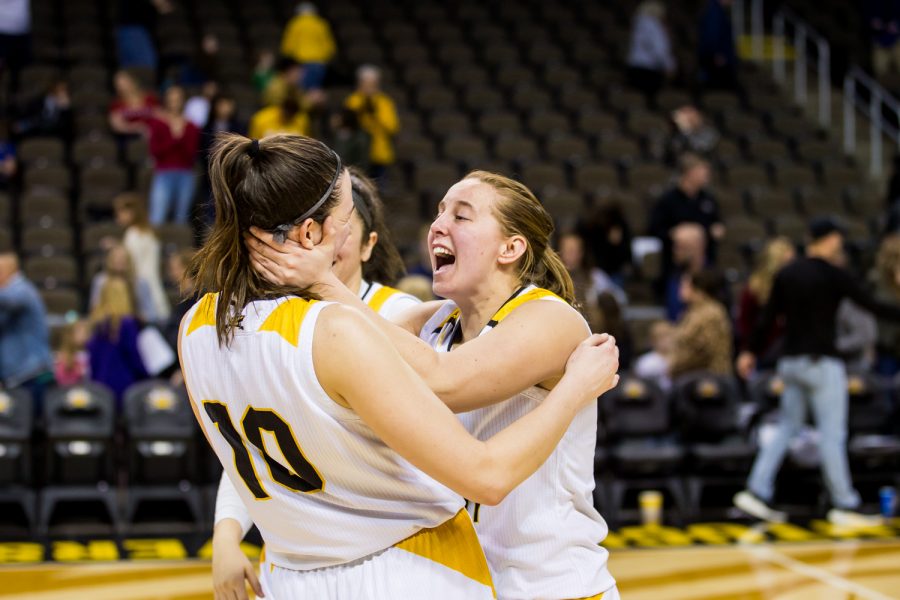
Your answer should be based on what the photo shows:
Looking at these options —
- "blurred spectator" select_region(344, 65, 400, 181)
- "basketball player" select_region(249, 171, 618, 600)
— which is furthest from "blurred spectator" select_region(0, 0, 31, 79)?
"basketball player" select_region(249, 171, 618, 600)

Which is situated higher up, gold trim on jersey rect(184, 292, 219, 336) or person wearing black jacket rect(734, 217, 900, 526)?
gold trim on jersey rect(184, 292, 219, 336)

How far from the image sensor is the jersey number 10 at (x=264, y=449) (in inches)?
86.4

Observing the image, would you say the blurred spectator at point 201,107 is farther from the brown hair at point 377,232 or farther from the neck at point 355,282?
the neck at point 355,282

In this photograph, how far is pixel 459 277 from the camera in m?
2.58

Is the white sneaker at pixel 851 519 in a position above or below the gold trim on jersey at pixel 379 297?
below

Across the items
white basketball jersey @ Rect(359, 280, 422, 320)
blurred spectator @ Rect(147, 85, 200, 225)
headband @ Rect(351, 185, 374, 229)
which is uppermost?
blurred spectator @ Rect(147, 85, 200, 225)

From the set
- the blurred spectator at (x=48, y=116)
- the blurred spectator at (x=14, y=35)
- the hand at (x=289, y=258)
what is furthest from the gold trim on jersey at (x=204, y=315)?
the blurred spectator at (x=14, y=35)

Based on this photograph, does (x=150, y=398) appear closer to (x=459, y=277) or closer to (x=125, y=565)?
(x=125, y=565)

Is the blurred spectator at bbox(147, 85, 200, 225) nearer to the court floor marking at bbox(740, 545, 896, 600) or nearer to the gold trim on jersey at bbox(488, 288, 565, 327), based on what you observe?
the court floor marking at bbox(740, 545, 896, 600)

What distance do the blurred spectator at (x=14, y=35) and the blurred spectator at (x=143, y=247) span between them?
11.7 ft

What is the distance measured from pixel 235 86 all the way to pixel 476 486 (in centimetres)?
1113

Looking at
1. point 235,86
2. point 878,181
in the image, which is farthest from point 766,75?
point 235,86

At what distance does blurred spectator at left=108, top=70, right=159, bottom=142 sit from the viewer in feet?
36.7

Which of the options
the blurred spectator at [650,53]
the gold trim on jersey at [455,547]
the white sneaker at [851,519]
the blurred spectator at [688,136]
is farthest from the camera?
the blurred spectator at [650,53]
